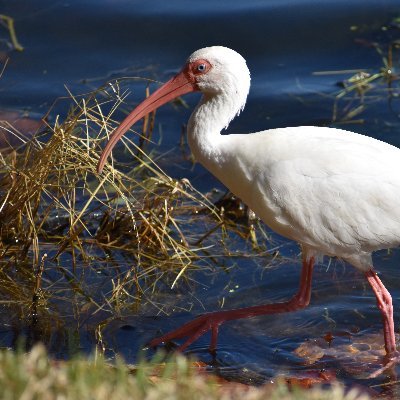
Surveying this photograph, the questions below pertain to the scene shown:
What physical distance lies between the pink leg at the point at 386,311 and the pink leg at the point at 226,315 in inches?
16.4

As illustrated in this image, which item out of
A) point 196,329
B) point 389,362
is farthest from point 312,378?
point 196,329

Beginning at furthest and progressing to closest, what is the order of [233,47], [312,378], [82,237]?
[233,47] → [82,237] → [312,378]

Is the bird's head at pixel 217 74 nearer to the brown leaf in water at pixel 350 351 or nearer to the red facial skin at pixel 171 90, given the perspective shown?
the red facial skin at pixel 171 90

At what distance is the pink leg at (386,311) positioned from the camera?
6.50m

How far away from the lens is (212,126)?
251 inches

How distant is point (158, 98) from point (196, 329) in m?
1.49

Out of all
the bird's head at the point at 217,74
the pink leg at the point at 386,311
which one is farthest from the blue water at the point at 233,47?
the bird's head at the point at 217,74

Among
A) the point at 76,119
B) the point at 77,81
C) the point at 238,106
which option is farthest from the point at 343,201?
the point at 77,81

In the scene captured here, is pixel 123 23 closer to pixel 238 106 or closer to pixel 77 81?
pixel 77 81

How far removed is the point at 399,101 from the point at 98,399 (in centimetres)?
714

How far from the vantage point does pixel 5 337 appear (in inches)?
256

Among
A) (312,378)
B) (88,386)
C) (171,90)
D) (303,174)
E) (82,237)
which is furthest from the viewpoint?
(82,237)

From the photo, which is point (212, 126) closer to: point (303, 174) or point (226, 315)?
point (303, 174)

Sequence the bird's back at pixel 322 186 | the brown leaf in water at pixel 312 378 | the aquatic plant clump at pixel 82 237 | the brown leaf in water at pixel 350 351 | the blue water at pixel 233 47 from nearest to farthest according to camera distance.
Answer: the bird's back at pixel 322 186, the brown leaf in water at pixel 312 378, the brown leaf in water at pixel 350 351, the aquatic plant clump at pixel 82 237, the blue water at pixel 233 47
